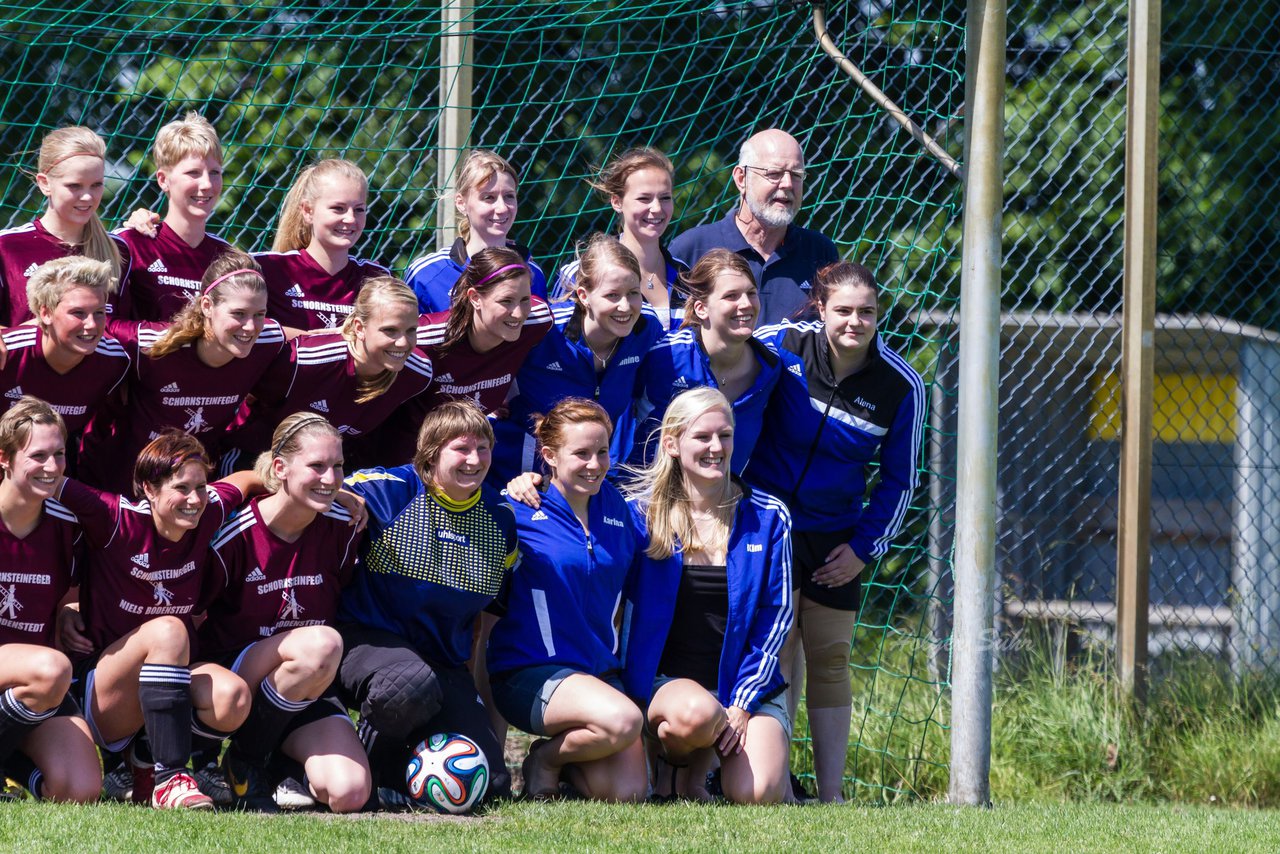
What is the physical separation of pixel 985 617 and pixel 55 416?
2.75m

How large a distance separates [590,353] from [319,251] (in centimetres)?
89

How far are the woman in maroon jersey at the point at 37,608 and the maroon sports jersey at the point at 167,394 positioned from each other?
0.33 metres

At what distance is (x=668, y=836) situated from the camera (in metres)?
3.66

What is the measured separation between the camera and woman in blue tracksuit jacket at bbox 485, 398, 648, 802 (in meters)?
4.29

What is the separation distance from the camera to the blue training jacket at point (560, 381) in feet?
15.1

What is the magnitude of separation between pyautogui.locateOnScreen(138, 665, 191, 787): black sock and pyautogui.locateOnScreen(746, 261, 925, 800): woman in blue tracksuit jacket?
1.94 meters

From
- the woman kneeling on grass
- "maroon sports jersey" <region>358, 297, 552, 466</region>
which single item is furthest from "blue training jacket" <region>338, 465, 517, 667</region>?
"maroon sports jersey" <region>358, 297, 552, 466</region>

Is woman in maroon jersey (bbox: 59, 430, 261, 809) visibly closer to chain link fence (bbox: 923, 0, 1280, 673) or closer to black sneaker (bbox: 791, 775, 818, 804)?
black sneaker (bbox: 791, 775, 818, 804)

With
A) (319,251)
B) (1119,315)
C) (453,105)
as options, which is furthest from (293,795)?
(1119,315)

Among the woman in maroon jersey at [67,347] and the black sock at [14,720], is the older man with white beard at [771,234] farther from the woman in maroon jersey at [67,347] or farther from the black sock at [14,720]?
the black sock at [14,720]

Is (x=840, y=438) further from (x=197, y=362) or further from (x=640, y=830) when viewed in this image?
(x=197, y=362)

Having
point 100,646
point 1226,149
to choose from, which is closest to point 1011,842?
point 100,646

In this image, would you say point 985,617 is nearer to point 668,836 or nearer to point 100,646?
point 668,836

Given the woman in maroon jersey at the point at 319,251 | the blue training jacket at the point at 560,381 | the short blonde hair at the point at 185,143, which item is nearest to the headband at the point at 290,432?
the woman in maroon jersey at the point at 319,251
